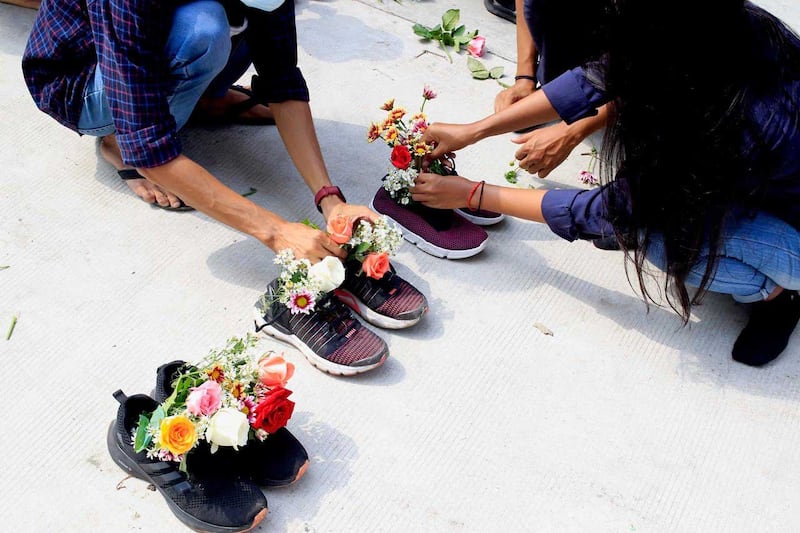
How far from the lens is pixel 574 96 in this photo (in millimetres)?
2367

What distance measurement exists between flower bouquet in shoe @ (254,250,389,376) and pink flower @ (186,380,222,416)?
43 centimetres

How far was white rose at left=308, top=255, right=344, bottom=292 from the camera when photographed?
208 cm

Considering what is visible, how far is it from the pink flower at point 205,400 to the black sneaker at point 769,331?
1631 millimetres

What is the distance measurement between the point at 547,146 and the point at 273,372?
1.36 meters

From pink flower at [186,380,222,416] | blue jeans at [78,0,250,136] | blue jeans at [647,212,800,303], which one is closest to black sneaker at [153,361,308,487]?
pink flower at [186,380,222,416]

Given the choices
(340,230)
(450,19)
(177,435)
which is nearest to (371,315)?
(340,230)

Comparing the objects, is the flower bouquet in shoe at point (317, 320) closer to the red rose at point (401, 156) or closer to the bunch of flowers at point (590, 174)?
the red rose at point (401, 156)

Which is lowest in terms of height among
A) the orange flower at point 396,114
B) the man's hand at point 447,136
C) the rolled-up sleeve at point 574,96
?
the man's hand at point 447,136

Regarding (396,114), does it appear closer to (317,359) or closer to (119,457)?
(317,359)

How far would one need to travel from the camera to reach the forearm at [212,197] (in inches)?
84.3

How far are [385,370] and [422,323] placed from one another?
232 mm

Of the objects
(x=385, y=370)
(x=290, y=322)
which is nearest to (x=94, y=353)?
(x=290, y=322)

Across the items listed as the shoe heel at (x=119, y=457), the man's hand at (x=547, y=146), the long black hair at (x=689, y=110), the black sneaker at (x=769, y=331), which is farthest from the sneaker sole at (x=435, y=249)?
the shoe heel at (x=119, y=457)

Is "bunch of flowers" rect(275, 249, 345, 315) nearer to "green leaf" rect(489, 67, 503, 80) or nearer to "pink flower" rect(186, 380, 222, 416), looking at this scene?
"pink flower" rect(186, 380, 222, 416)
